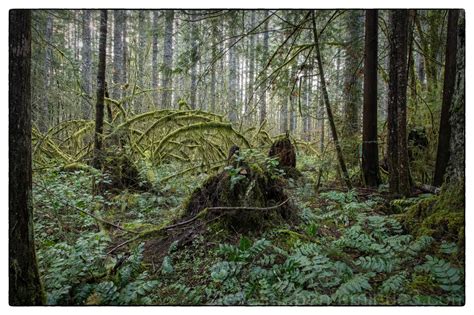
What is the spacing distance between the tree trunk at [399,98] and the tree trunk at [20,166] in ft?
10.7

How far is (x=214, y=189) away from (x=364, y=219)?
4.96 ft

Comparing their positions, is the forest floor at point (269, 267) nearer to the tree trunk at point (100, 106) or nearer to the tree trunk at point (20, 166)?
the tree trunk at point (20, 166)

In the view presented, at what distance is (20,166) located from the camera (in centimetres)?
197

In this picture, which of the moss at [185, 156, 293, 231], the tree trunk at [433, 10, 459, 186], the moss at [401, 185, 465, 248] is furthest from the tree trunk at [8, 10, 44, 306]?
the tree trunk at [433, 10, 459, 186]

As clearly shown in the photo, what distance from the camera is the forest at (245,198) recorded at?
2.06 meters

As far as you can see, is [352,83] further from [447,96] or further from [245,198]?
[245,198]

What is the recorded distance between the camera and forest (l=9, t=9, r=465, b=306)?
6.77 feet

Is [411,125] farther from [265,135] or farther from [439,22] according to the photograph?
[265,135]

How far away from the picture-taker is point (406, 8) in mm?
2910

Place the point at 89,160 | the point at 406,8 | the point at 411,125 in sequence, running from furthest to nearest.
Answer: the point at 89,160 → the point at 411,125 → the point at 406,8

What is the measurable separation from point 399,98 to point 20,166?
344 cm

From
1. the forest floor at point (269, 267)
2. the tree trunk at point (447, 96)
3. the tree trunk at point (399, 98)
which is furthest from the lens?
the tree trunk at point (399, 98)

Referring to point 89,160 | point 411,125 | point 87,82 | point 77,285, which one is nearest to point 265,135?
point 411,125

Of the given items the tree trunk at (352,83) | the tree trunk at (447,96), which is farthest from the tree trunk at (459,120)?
the tree trunk at (352,83)
